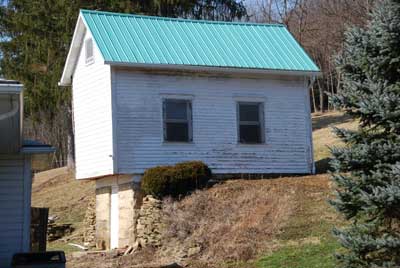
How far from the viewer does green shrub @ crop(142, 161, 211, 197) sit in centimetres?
1956

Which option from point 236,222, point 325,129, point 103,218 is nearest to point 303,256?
point 236,222

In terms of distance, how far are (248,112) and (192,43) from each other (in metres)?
2.70

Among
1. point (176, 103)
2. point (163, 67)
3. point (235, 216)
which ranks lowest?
point (235, 216)

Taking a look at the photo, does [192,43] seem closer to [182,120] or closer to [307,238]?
[182,120]

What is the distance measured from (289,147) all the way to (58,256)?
40.0 ft

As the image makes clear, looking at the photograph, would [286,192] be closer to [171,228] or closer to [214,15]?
[171,228]

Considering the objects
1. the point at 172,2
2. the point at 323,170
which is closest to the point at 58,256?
the point at 323,170

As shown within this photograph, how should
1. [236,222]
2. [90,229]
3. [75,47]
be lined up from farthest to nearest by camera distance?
1. [90,229]
2. [75,47]
3. [236,222]

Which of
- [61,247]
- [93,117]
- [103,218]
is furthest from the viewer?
[61,247]

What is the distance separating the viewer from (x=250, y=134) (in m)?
22.4

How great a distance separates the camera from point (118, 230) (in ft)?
71.6

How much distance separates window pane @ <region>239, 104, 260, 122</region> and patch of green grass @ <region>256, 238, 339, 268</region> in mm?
7510

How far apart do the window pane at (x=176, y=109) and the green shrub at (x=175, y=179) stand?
197 centimetres

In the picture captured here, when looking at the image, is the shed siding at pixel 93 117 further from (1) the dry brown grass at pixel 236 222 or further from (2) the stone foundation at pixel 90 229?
(1) the dry brown grass at pixel 236 222
